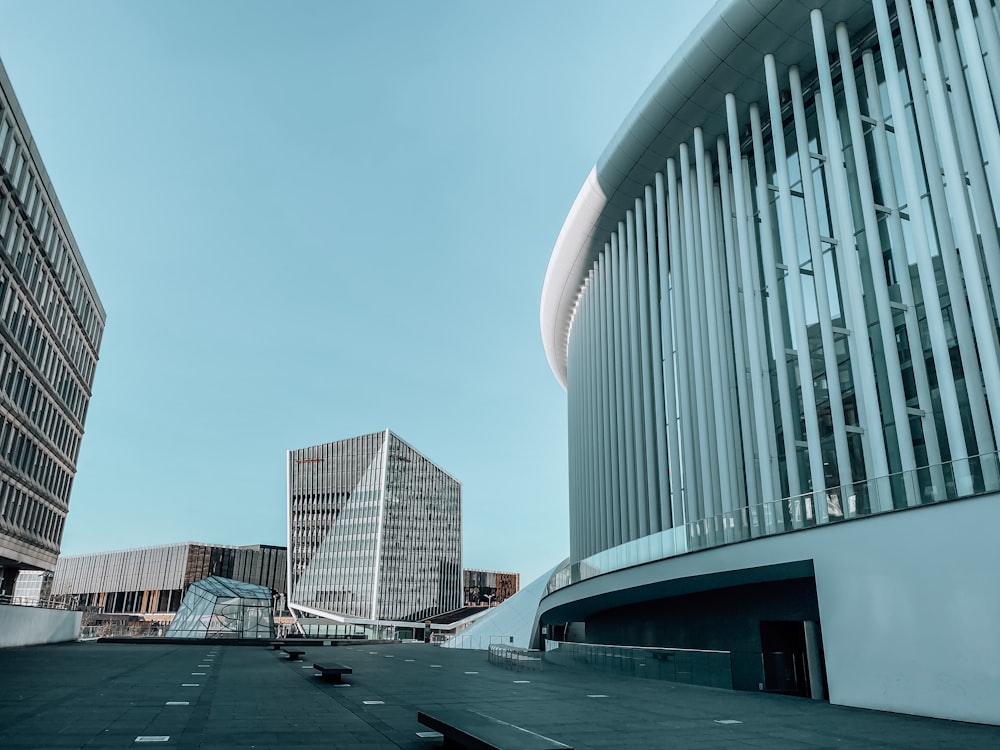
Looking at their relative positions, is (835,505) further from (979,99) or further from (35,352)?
(35,352)

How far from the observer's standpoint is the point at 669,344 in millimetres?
29984

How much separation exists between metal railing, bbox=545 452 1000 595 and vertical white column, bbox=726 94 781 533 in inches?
137

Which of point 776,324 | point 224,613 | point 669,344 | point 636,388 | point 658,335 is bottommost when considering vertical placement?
point 224,613

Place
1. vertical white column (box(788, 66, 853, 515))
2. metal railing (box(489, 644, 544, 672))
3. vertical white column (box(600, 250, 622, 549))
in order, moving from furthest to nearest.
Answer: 1. vertical white column (box(600, 250, 622, 549))
2. metal railing (box(489, 644, 544, 672))
3. vertical white column (box(788, 66, 853, 515))

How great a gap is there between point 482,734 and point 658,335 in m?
24.6

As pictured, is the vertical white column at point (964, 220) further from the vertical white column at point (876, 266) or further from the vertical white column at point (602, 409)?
the vertical white column at point (602, 409)

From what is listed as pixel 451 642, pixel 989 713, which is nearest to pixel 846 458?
pixel 989 713

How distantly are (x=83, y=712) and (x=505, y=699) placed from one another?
→ 7216mm

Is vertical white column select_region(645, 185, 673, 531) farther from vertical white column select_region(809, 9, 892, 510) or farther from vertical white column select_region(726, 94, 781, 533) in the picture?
vertical white column select_region(809, 9, 892, 510)

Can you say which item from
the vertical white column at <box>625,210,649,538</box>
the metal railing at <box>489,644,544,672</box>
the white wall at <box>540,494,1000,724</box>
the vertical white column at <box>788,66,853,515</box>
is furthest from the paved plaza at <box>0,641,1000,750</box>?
the vertical white column at <box>625,210,649,538</box>

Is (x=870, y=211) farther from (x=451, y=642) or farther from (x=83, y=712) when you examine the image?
(x=451, y=642)

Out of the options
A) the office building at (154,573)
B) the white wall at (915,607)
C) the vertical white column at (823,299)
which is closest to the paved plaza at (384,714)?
the white wall at (915,607)

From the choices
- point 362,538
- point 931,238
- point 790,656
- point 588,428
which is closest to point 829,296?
point 931,238

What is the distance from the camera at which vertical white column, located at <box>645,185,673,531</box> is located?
29.5 m
